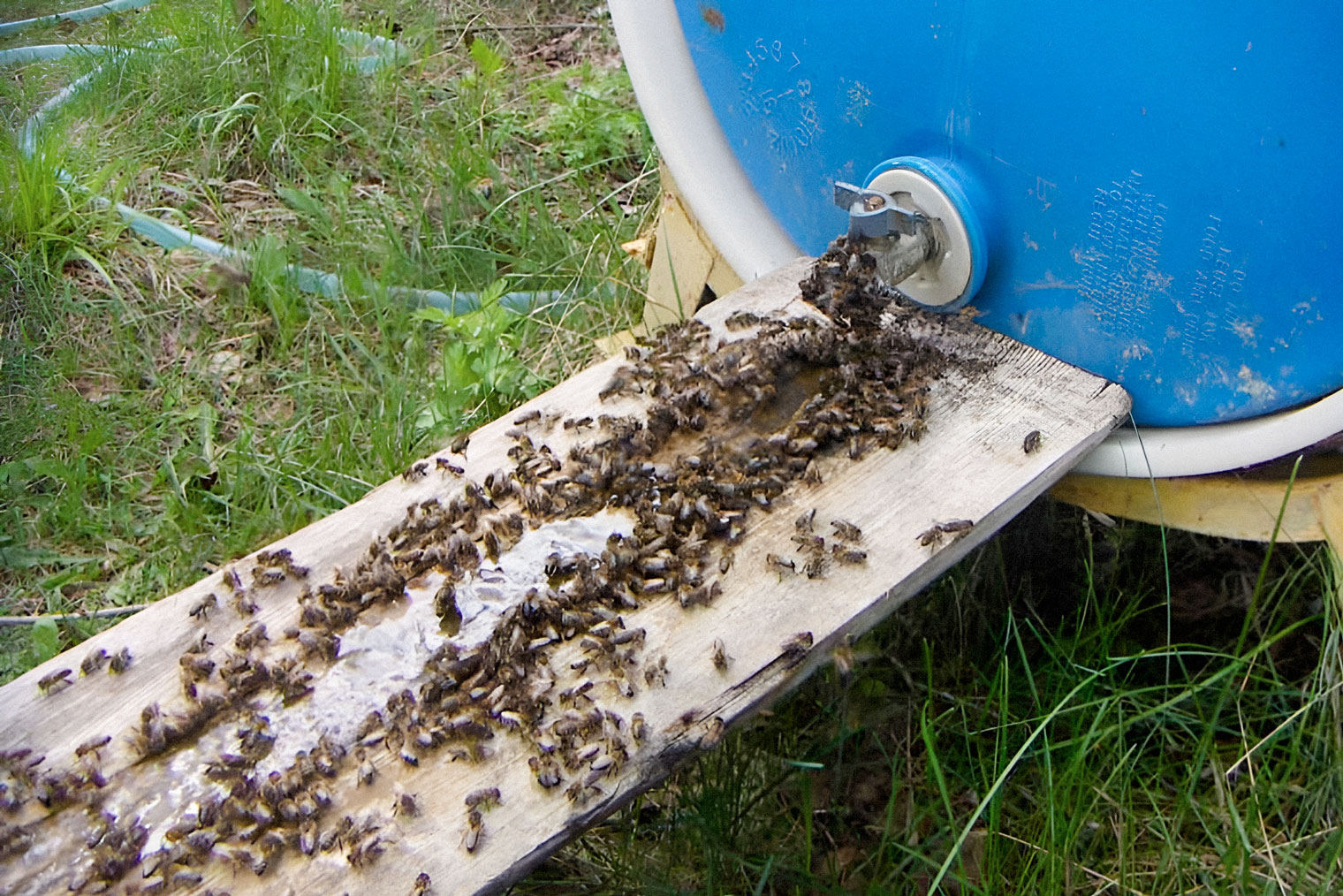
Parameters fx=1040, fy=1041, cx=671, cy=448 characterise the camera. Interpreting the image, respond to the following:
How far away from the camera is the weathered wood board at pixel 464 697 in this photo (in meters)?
1.49

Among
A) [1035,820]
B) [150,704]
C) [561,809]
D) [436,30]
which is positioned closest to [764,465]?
[561,809]

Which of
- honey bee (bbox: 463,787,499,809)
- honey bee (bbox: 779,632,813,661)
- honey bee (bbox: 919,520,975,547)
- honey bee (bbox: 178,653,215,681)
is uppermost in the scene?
honey bee (bbox: 178,653,215,681)

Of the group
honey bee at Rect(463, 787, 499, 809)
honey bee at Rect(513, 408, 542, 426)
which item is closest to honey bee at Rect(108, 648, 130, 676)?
honey bee at Rect(463, 787, 499, 809)

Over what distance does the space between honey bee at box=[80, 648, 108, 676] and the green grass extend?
983 mm

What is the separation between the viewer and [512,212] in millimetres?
4195

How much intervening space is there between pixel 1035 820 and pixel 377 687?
1367 mm

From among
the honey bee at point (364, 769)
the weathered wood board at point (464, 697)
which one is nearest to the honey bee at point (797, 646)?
the weathered wood board at point (464, 697)

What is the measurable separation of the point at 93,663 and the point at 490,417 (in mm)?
1658

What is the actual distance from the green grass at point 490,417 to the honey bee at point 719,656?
0.27 meters

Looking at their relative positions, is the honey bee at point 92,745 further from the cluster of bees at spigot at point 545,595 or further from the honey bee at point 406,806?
the honey bee at point 406,806

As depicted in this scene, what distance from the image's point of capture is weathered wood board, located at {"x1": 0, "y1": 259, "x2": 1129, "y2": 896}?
58.7 inches

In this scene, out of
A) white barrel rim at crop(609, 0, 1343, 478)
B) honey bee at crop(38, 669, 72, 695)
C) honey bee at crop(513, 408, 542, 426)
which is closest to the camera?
honey bee at crop(38, 669, 72, 695)

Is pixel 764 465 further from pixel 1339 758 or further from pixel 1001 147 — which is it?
pixel 1339 758

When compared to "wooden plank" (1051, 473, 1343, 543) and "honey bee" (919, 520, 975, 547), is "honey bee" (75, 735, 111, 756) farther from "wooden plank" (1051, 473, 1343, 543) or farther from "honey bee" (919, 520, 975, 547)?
"wooden plank" (1051, 473, 1343, 543)
